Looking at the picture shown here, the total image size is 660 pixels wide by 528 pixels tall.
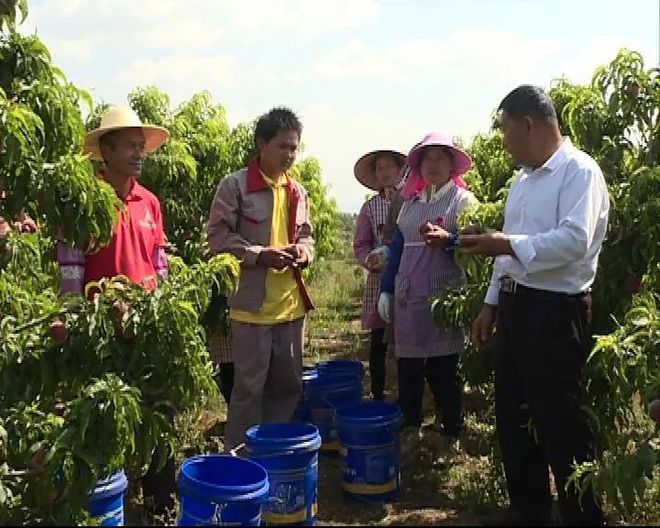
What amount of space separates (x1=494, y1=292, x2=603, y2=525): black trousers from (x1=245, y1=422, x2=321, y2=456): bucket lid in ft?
2.69

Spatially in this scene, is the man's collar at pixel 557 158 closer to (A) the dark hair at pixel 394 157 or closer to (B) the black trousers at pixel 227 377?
(A) the dark hair at pixel 394 157

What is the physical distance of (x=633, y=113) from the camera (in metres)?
3.43

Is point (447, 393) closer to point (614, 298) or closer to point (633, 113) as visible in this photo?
point (614, 298)

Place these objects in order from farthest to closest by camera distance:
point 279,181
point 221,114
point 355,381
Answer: point 221,114, point 355,381, point 279,181

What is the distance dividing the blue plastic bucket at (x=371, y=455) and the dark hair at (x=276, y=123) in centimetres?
139

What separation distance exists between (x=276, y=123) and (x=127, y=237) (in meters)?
1.04

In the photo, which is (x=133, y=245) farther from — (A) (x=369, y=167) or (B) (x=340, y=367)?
(A) (x=369, y=167)

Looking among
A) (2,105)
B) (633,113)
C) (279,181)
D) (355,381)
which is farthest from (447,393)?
(2,105)

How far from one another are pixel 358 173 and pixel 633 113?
2.50m

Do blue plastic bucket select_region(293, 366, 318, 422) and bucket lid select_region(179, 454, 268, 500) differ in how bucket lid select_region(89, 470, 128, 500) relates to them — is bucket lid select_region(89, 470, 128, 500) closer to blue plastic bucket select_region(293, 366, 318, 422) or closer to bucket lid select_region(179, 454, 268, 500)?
bucket lid select_region(179, 454, 268, 500)

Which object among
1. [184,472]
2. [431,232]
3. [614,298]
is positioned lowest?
[184,472]

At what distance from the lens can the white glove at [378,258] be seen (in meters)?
4.94

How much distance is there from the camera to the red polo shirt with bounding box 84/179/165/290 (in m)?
3.35

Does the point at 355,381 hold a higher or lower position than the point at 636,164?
lower
